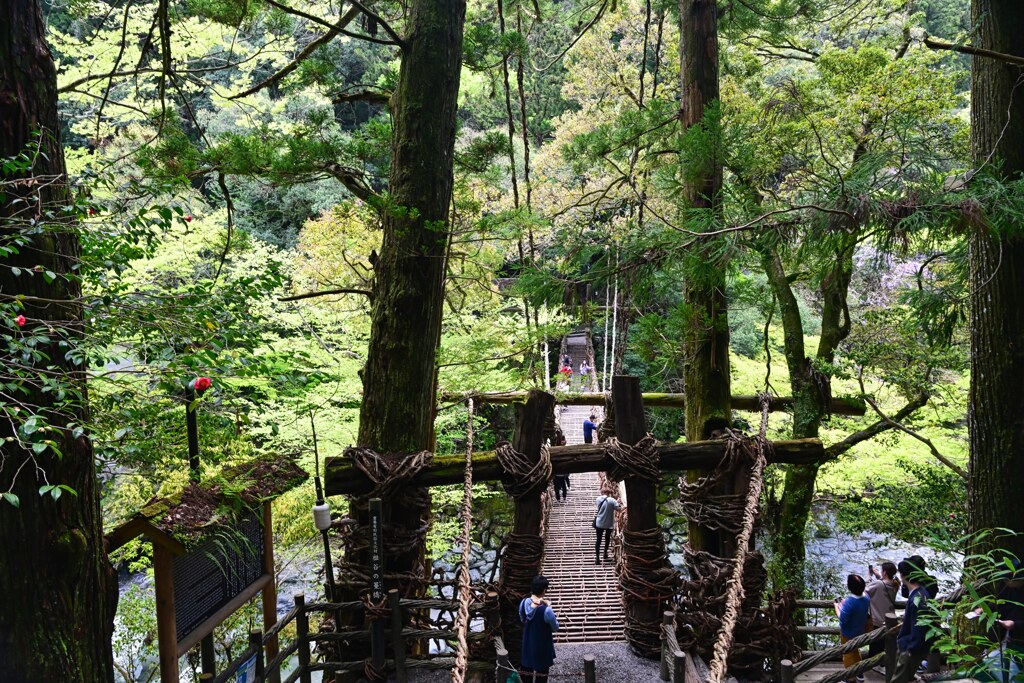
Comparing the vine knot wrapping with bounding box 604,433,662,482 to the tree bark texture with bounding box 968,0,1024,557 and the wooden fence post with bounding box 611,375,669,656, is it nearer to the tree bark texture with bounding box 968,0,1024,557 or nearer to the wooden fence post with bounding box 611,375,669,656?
the wooden fence post with bounding box 611,375,669,656

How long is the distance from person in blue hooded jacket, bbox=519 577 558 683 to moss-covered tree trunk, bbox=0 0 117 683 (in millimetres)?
1833

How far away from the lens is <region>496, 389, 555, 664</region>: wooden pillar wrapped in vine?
3250 millimetres

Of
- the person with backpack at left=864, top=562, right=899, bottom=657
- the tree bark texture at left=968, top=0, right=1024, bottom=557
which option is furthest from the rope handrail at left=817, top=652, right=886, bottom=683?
the tree bark texture at left=968, top=0, right=1024, bottom=557

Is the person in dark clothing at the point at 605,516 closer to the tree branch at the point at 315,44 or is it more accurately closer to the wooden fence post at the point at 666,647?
the wooden fence post at the point at 666,647

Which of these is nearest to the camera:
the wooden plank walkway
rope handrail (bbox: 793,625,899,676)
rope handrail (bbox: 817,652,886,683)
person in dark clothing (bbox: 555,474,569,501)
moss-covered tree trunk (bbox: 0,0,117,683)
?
moss-covered tree trunk (bbox: 0,0,117,683)

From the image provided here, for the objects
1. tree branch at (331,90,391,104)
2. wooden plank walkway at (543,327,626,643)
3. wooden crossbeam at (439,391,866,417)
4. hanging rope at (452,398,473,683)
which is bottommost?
wooden plank walkway at (543,327,626,643)

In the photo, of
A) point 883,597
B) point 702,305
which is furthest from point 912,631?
point 702,305

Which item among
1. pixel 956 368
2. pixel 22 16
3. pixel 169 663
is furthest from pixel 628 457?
pixel 956 368

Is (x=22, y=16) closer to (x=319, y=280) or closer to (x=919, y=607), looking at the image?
(x=919, y=607)

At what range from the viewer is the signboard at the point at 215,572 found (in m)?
3.25

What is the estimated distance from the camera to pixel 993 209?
8.00 ft

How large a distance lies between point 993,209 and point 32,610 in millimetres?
4044

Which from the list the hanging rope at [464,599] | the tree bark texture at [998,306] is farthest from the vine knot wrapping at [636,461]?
the tree bark texture at [998,306]

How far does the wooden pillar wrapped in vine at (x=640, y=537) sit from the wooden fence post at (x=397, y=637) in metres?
1.23
